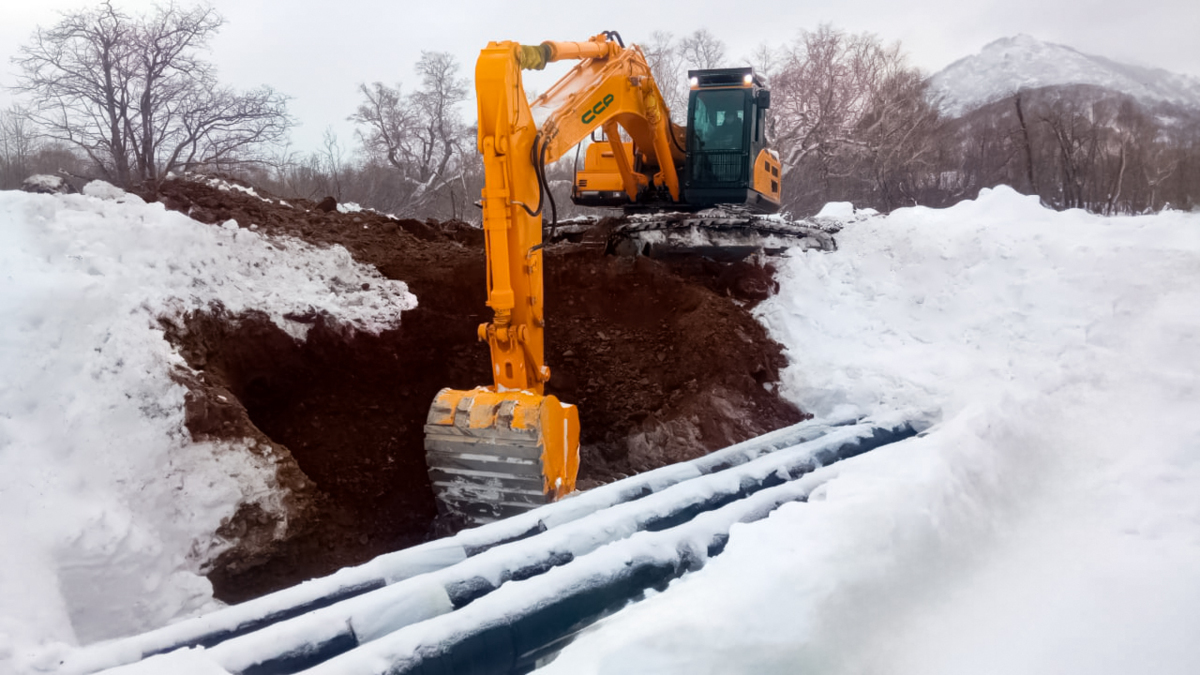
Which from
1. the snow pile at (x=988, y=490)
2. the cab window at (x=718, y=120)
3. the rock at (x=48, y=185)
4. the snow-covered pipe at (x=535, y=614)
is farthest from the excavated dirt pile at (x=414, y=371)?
the snow-covered pipe at (x=535, y=614)

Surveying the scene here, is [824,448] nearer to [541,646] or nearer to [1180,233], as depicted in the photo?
[541,646]

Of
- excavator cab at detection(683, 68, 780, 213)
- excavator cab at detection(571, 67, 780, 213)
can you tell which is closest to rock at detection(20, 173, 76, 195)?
excavator cab at detection(571, 67, 780, 213)

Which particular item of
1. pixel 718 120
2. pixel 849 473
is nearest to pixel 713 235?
pixel 718 120

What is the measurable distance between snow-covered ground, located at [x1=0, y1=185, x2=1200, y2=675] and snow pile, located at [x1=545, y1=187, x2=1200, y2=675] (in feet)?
0.05

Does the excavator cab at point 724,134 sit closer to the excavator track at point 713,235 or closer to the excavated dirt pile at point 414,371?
the excavator track at point 713,235

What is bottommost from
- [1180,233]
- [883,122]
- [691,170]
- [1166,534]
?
[1166,534]

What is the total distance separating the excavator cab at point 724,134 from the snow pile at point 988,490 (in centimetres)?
167

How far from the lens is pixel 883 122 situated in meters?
26.4

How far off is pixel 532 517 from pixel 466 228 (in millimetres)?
6109

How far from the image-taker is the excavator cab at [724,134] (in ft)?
27.9

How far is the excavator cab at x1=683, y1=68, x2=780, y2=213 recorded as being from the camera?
27.9 feet

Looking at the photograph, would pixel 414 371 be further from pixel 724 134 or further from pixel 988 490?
pixel 724 134

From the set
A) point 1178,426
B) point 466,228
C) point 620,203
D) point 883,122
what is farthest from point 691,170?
point 883,122

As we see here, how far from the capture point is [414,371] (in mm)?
6230
